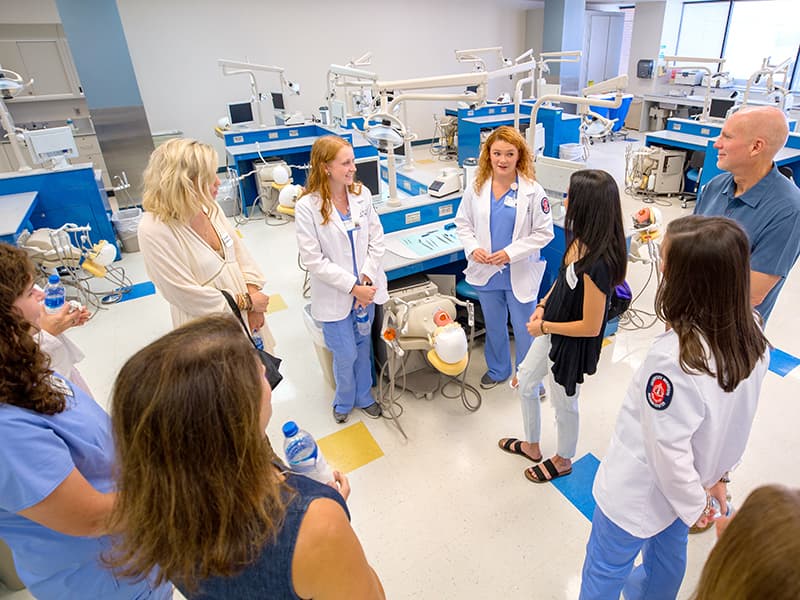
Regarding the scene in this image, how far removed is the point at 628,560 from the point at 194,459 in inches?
51.1

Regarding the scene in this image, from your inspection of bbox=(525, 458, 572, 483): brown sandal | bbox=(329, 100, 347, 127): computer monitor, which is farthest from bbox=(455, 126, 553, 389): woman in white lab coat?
bbox=(329, 100, 347, 127): computer monitor

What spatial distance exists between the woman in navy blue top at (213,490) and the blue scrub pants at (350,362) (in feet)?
5.53

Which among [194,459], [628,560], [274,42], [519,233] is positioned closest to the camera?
[194,459]

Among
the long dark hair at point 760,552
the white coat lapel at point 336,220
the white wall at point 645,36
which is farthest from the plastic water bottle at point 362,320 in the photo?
the white wall at point 645,36

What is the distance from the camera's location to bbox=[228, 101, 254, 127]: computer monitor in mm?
6273

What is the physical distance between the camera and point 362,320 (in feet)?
8.06

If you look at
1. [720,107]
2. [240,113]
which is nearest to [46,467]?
[240,113]

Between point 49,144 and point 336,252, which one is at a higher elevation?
point 49,144

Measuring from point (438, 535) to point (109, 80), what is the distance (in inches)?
267

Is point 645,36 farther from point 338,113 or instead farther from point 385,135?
point 385,135

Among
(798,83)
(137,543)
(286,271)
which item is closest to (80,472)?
(137,543)

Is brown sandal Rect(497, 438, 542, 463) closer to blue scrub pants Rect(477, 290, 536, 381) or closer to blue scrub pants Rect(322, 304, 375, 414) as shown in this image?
blue scrub pants Rect(477, 290, 536, 381)

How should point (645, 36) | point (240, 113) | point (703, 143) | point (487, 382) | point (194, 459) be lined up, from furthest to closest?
1. point (645, 36)
2. point (240, 113)
3. point (703, 143)
4. point (487, 382)
5. point (194, 459)

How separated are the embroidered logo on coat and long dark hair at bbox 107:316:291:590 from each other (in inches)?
35.0
